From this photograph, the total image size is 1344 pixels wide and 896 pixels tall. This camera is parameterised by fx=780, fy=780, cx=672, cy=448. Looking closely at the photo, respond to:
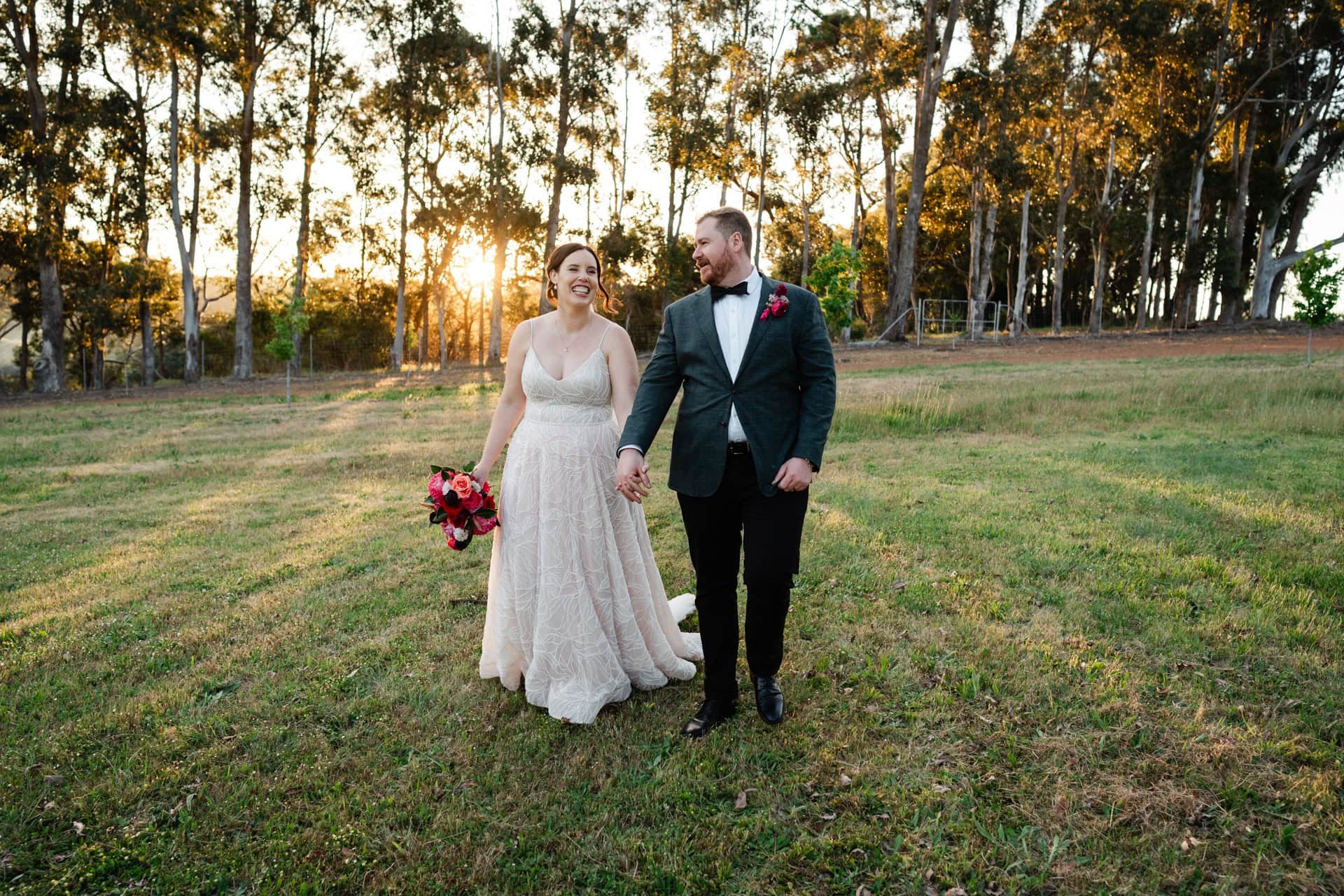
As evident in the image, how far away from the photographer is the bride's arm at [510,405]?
4094mm

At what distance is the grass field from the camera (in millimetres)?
2920

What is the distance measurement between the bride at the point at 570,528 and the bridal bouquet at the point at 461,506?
85mm

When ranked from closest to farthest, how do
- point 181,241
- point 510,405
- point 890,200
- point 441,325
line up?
point 510,405
point 181,241
point 890,200
point 441,325

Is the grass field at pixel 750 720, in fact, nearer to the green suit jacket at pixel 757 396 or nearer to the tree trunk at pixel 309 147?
the green suit jacket at pixel 757 396

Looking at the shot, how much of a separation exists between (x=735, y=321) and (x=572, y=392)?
37.4 inches

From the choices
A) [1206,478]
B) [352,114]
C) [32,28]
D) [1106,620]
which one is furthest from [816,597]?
[352,114]

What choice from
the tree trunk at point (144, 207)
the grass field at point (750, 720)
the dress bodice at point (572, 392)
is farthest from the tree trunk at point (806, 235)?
the dress bodice at point (572, 392)

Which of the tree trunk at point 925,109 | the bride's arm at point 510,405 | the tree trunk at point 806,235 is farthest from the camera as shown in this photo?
the tree trunk at point 806,235

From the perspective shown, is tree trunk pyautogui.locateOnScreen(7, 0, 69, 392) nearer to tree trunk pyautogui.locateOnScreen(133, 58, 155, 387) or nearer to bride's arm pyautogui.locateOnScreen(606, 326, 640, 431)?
tree trunk pyautogui.locateOnScreen(133, 58, 155, 387)

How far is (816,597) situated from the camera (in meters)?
5.45

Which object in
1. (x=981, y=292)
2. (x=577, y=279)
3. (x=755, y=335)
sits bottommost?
(x=755, y=335)

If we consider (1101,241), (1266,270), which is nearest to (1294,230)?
(1266,270)

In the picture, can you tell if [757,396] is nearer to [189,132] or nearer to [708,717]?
[708,717]

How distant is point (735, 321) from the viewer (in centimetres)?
356
